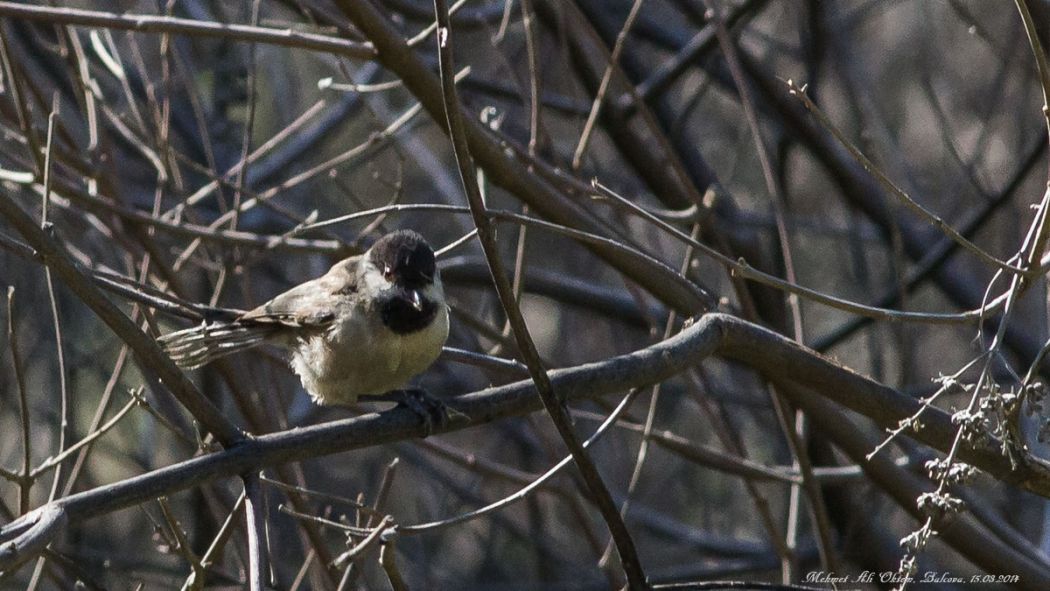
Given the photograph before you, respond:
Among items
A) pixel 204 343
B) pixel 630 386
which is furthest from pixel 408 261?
pixel 630 386

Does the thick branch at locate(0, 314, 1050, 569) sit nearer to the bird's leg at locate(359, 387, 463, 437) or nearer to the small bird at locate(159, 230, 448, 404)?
the bird's leg at locate(359, 387, 463, 437)

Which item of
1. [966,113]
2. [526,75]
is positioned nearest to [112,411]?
[526,75]

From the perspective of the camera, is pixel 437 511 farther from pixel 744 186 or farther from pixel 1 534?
pixel 1 534

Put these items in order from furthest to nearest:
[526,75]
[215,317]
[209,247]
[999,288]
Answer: [526,75] → [999,288] → [209,247] → [215,317]

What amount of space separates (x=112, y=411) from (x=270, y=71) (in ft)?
7.78

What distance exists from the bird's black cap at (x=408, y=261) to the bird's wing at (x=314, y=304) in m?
0.17

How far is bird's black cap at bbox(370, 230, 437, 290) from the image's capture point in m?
3.75

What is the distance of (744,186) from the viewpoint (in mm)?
9297

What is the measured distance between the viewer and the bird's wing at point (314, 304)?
3.92 metres

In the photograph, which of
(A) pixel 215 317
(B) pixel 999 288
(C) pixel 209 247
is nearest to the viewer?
(A) pixel 215 317

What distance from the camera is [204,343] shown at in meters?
3.78

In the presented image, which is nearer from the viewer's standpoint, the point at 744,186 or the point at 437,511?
the point at 437,511

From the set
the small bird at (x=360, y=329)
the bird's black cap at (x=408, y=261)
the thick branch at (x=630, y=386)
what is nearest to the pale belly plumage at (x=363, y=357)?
the small bird at (x=360, y=329)

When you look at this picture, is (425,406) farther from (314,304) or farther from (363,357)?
(314,304)
